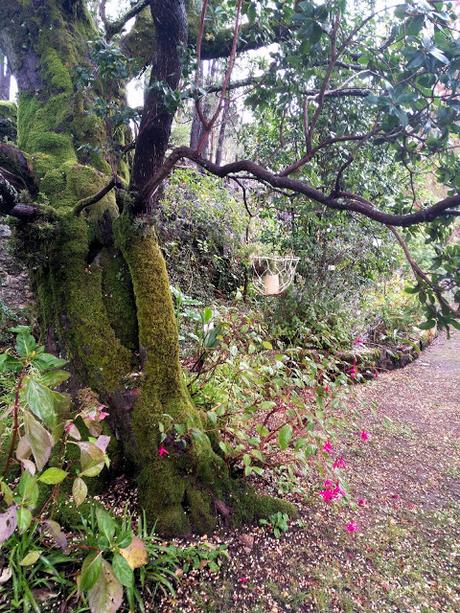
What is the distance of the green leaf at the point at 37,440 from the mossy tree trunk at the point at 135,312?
0.75 m

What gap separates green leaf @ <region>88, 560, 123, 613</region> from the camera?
84 cm

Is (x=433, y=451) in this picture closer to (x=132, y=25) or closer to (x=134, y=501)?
(x=134, y=501)

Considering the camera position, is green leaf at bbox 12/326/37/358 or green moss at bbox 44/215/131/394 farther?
green moss at bbox 44/215/131/394

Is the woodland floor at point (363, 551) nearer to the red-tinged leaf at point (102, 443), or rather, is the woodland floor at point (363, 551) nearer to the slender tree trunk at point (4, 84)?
the red-tinged leaf at point (102, 443)

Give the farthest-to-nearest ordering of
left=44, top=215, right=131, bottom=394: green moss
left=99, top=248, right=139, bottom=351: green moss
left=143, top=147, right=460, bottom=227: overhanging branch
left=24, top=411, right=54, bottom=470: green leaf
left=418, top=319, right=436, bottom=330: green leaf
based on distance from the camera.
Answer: left=99, top=248, right=139, bottom=351: green moss → left=44, top=215, right=131, bottom=394: green moss → left=418, top=319, right=436, bottom=330: green leaf → left=143, top=147, right=460, bottom=227: overhanging branch → left=24, top=411, right=54, bottom=470: green leaf

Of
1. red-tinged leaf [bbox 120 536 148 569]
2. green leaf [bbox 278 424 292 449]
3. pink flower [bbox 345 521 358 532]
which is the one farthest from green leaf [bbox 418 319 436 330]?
red-tinged leaf [bbox 120 536 148 569]

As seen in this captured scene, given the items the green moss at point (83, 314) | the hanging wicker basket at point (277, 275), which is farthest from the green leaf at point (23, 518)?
the hanging wicker basket at point (277, 275)

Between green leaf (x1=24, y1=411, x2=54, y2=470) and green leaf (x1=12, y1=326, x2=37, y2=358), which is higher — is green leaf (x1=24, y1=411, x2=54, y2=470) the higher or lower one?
the lower one

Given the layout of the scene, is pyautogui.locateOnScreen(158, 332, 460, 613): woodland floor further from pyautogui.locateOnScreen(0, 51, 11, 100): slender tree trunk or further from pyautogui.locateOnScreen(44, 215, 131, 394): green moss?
pyautogui.locateOnScreen(0, 51, 11, 100): slender tree trunk

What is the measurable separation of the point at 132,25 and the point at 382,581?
12.6ft

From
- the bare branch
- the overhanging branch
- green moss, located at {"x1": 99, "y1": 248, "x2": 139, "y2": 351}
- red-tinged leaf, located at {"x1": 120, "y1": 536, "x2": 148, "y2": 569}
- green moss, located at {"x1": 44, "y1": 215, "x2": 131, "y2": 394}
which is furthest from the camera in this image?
the bare branch

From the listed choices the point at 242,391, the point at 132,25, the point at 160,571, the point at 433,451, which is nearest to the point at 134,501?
the point at 160,571

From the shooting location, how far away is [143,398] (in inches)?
61.2

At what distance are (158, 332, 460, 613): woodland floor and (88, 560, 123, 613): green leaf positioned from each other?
0.47 m
